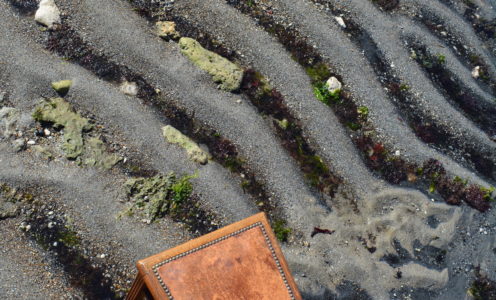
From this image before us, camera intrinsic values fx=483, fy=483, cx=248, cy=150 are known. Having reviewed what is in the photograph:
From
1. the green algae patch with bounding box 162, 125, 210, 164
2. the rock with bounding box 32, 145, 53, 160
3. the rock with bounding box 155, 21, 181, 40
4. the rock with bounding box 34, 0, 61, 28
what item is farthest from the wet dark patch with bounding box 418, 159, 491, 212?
the rock with bounding box 34, 0, 61, 28

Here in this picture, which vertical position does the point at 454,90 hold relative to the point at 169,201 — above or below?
above

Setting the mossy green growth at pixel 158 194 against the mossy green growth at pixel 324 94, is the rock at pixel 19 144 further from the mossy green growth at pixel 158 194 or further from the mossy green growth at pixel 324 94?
the mossy green growth at pixel 324 94

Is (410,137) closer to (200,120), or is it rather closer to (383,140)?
(383,140)

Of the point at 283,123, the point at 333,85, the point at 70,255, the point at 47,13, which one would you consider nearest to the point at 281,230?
the point at 283,123

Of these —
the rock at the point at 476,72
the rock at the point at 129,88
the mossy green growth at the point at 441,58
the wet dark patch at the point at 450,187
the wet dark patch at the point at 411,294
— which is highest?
the rock at the point at 476,72

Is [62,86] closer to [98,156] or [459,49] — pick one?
[98,156]

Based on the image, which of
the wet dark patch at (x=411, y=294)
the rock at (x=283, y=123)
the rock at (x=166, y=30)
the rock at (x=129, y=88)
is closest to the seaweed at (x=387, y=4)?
the rock at (x=283, y=123)

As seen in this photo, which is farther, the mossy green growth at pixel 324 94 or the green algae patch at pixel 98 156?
the mossy green growth at pixel 324 94
